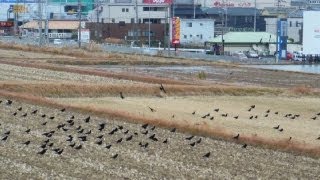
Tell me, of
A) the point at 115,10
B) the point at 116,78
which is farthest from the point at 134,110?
the point at 115,10

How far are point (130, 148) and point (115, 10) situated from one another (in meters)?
65.9

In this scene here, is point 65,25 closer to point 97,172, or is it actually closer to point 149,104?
point 149,104

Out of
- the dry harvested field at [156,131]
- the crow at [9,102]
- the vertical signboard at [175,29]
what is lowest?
the dry harvested field at [156,131]

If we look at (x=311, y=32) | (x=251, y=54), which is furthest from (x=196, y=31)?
(x=311, y=32)

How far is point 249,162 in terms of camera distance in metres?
11.7

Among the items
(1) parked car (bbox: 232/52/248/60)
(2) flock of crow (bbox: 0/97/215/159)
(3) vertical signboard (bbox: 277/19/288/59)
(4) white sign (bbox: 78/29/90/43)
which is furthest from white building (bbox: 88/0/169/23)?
(2) flock of crow (bbox: 0/97/215/159)

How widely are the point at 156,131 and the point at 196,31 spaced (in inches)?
2236

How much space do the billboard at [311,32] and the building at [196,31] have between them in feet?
58.6

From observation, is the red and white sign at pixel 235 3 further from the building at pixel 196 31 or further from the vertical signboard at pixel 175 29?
the vertical signboard at pixel 175 29

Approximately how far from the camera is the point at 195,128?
48.8 feet

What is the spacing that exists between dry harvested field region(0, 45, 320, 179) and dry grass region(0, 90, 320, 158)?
0.07ft

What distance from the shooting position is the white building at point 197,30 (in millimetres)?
70062

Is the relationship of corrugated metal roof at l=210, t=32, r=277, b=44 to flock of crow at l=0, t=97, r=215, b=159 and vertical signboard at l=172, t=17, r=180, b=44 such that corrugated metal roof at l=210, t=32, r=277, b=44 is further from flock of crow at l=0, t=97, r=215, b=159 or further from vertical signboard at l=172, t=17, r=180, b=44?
flock of crow at l=0, t=97, r=215, b=159

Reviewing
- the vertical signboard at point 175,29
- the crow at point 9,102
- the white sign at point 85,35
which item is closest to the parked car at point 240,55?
the vertical signboard at point 175,29
